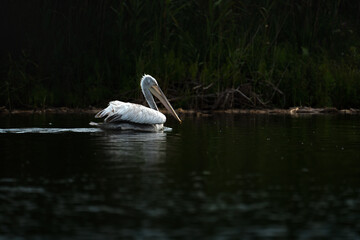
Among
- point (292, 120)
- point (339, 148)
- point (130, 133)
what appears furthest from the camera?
point (292, 120)

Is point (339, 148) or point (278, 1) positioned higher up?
point (278, 1)

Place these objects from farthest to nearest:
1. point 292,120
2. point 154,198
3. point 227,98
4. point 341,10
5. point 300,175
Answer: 1. point 341,10
2. point 227,98
3. point 292,120
4. point 300,175
5. point 154,198

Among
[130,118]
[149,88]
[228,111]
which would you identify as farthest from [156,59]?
[130,118]

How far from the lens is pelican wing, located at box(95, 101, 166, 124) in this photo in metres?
13.7

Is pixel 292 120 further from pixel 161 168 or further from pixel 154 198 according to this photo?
Answer: pixel 154 198

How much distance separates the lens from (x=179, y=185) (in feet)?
25.3

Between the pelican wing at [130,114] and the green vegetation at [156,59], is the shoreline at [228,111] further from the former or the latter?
the pelican wing at [130,114]

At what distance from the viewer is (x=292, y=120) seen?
657 inches

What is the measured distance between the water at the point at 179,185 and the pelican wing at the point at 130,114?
46 centimetres

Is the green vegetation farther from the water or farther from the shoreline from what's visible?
the water

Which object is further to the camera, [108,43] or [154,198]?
[108,43]

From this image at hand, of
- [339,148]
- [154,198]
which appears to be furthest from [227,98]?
[154,198]

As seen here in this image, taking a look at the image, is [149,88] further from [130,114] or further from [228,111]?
[228,111]

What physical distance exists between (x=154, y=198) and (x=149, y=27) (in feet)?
41.4
